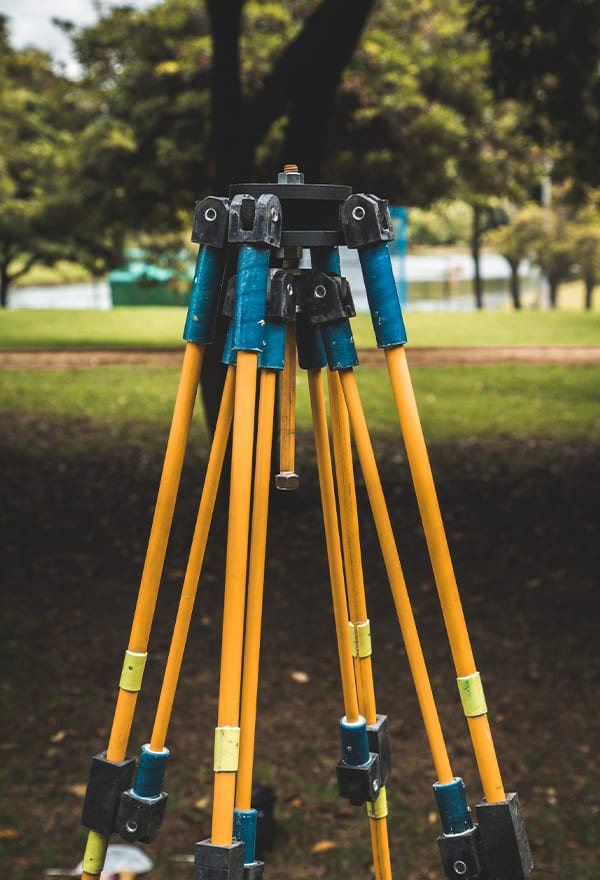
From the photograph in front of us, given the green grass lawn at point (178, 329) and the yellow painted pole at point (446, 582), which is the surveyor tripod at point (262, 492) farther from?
the green grass lawn at point (178, 329)

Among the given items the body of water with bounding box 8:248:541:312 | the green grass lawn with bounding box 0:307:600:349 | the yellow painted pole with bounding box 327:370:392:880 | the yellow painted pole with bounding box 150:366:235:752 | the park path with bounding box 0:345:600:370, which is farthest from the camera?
the body of water with bounding box 8:248:541:312

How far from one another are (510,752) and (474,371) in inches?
496

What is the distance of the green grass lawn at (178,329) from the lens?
2161 cm

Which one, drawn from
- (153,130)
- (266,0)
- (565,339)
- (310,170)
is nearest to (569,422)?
(310,170)

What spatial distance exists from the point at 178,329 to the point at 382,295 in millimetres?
23900

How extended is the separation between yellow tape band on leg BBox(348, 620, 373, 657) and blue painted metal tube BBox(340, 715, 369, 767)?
0.16 metres

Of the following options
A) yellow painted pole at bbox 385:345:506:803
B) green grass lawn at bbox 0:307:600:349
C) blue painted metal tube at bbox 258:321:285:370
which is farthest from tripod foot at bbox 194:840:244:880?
green grass lawn at bbox 0:307:600:349

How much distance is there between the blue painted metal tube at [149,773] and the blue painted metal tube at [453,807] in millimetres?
555

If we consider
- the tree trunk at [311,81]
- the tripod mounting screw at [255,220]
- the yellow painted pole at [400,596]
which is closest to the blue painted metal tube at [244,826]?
the yellow painted pole at [400,596]

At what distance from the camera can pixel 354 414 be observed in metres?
1.88

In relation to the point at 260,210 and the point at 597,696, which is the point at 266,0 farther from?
the point at 260,210

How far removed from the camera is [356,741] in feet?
6.96

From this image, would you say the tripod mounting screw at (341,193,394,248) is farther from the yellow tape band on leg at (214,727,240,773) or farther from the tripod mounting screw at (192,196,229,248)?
the yellow tape band on leg at (214,727,240,773)

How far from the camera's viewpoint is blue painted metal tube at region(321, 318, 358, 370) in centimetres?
192
